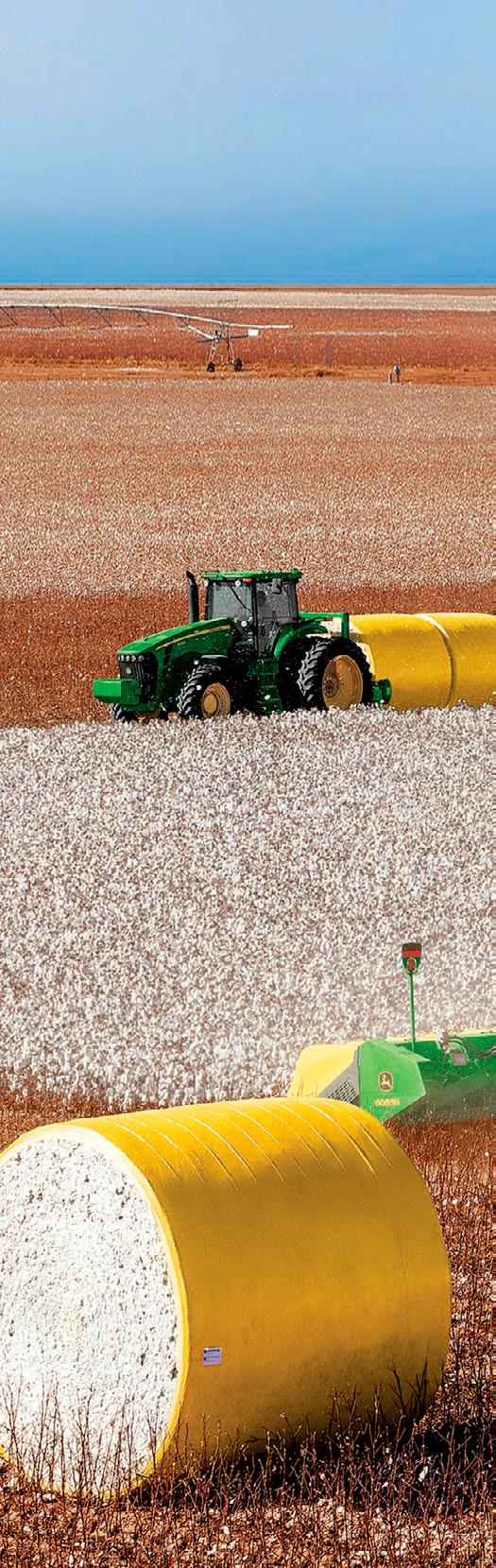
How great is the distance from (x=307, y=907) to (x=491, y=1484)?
24.2ft

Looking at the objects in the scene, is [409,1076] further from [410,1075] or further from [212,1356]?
[212,1356]

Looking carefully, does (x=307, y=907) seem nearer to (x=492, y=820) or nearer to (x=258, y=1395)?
(x=492, y=820)

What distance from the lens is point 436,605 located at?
1073 inches

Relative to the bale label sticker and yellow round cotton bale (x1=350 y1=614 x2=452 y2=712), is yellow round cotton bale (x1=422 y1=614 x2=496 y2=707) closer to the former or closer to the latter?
yellow round cotton bale (x1=350 y1=614 x2=452 y2=712)

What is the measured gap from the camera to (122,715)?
19531 mm

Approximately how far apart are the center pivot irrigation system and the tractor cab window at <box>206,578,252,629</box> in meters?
55.0

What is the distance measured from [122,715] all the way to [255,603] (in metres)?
1.81

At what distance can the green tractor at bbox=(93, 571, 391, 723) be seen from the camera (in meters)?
18.7

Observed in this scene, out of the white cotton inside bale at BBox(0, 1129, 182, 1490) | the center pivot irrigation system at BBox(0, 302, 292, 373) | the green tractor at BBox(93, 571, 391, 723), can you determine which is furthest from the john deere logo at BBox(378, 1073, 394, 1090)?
the center pivot irrigation system at BBox(0, 302, 292, 373)

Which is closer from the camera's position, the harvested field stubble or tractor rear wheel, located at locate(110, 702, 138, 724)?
the harvested field stubble

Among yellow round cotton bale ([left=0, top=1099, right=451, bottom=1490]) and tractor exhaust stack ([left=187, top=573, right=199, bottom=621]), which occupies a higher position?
tractor exhaust stack ([left=187, top=573, right=199, bottom=621])

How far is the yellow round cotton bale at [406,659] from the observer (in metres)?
20.7

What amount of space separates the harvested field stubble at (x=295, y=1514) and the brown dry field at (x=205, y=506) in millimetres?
14907

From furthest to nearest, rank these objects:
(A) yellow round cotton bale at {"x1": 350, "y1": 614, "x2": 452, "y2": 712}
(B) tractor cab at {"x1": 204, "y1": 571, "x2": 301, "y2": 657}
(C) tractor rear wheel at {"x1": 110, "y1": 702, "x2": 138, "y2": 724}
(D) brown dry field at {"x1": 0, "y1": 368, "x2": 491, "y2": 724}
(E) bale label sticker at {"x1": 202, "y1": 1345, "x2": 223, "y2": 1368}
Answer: (D) brown dry field at {"x1": 0, "y1": 368, "x2": 491, "y2": 724} < (A) yellow round cotton bale at {"x1": 350, "y1": 614, "x2": 452, "y2": 712} < (C) tractor rear wheel at {"x1": 110, "y1": 702, "x2": 138, "y2": 724} < (B) tractor cab at {"x1": 204, "y1": 571, "x2": 301, "y2": 657} < (E) bale label sticker at {"x1": 202, "y1": 1345, "x2": 223, "y2": 1368}
